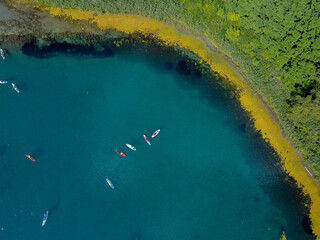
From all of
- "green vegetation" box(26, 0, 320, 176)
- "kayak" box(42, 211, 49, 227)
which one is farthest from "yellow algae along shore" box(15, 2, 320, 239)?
"kayak" box(42, 211, 49, 227)

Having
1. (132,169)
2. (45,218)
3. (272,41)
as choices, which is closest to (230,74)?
(272,41)

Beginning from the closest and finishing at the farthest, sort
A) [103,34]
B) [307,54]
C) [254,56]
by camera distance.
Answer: [307,54], [254,56], [103,34]

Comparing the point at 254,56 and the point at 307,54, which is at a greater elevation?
the point at 307,54

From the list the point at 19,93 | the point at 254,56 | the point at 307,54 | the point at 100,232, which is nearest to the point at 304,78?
the point at 307,54

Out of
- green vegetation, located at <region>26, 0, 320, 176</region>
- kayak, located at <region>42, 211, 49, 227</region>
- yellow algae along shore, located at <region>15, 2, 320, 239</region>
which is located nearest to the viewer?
green vegetation, located at <region>26, 0, 320, 176</region>

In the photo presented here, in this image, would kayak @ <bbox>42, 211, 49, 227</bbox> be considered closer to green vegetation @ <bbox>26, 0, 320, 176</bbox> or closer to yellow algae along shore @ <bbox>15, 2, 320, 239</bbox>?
yellow algae along shore @ <bbox>15, 2, 320, 239</bbox>

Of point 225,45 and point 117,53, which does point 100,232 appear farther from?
point 225,45

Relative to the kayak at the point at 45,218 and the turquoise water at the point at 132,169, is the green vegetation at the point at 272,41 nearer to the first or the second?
the turquoise water at the point at 132,169
